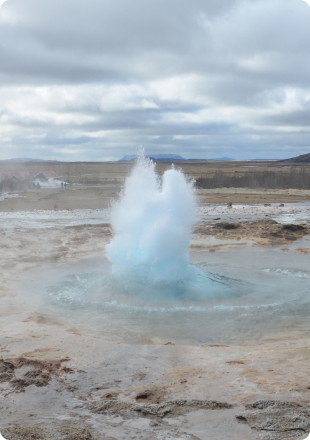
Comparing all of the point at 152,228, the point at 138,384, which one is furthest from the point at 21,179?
the point at 138,384

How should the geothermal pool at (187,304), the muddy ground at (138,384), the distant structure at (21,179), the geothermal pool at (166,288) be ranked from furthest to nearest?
the distant structure at (21,179), the geothermal pool at (166,288), the geothermal pool at (187,304), the muddy ground at (138,384)

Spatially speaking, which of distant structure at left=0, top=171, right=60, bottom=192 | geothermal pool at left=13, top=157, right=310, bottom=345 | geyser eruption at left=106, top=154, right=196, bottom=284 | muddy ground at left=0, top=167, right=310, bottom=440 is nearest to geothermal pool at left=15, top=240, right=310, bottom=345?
geothermal pool at left=13, top=157, right=310, bottom=345

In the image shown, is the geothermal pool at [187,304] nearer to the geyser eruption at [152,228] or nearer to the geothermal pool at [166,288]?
the geothermal pool at [166,288]

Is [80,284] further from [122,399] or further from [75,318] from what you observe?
[122,399]

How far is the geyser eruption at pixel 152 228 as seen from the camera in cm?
889

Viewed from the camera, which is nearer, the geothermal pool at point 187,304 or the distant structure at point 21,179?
the geothermal pool at point 187,304

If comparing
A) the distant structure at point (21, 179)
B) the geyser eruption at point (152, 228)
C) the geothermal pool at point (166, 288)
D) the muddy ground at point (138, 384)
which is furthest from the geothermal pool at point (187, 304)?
the distant structure at point (21, 179)

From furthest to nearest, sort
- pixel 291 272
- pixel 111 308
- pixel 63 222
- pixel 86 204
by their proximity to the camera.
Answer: pixel 86 204, pixel 63 222, pixel 291 272, pixel 111 308

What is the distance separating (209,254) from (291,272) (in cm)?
287

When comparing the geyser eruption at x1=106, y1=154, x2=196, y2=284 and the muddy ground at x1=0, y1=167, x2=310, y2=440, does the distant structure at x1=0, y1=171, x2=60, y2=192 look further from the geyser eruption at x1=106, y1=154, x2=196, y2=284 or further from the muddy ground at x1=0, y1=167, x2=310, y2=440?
the muddy ground at x1=0, y1=167, x2=310, y2=440

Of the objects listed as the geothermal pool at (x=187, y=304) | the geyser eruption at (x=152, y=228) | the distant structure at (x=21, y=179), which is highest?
the distant structure at (x=21, y=179)

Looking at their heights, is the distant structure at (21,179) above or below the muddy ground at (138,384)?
above

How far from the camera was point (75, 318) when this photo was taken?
7.24 m

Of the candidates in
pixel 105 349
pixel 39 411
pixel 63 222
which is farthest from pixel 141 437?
pixel 63 222
